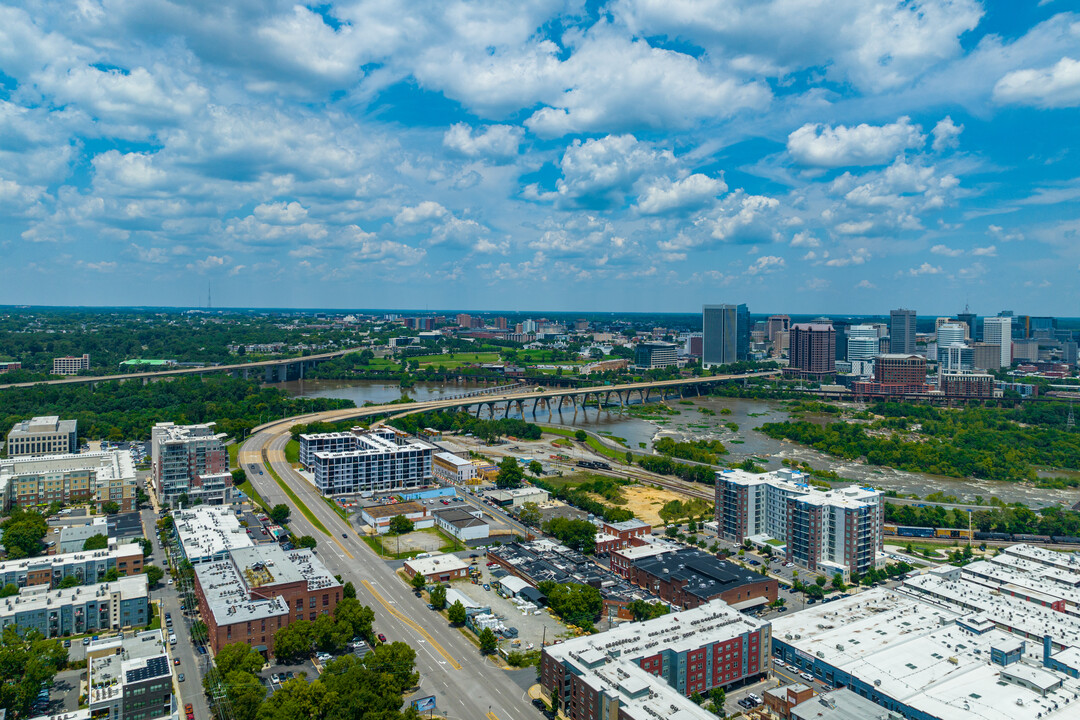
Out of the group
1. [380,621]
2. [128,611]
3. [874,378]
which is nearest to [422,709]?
[380,621]

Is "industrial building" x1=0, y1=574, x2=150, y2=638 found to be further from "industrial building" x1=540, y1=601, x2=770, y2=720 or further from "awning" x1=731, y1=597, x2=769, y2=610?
"awning" x1=731, y1=597, x2=769, y2=610

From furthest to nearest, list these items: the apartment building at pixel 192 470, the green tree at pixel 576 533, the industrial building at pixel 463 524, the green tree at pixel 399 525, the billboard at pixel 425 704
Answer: the apartment building at pixel 192 470 → the green tree at pixel 399 525 → the industrial building at pixel 463 524 → the green tree at pixel 576 533 → the billboard at pixel 425 704

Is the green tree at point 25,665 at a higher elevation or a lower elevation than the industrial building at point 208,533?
lower

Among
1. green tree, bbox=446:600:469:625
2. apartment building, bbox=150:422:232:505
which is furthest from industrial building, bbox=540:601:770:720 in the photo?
apartment building, bbox=150:422:232:505

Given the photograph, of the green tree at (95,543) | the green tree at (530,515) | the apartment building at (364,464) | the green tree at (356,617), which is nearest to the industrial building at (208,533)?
the green tree at (95,543)

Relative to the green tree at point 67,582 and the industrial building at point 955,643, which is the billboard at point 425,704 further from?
the green tree at point 67,582

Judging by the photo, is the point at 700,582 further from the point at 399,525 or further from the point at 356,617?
the point at 399,525

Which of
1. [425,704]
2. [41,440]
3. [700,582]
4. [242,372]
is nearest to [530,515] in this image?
[700,582]
